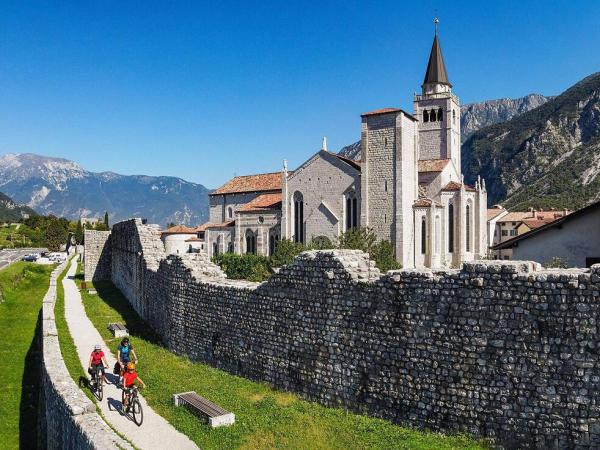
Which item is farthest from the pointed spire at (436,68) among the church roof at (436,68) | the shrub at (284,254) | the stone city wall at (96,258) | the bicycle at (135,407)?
the bicycle at (135,407)

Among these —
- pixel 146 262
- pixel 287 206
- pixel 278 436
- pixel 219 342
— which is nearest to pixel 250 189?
pixel 287 206

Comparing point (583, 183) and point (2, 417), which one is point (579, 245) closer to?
point (2, 417)

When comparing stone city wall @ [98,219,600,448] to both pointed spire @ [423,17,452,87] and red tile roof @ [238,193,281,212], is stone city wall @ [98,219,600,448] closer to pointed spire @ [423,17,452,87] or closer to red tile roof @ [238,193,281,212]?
red tile roof @ [238,193,281,212]

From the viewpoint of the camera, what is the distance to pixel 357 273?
34.8 feet

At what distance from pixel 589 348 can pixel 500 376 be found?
1383mm

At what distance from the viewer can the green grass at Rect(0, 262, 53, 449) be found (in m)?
12.2

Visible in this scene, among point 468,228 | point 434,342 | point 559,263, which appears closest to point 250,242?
point 468,228

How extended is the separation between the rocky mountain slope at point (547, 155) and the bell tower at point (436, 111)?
44.2 m

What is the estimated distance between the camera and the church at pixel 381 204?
136ft

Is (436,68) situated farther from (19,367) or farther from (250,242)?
(19,367)

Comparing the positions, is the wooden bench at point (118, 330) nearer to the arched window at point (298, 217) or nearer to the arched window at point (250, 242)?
the arched window at point (298, 217)

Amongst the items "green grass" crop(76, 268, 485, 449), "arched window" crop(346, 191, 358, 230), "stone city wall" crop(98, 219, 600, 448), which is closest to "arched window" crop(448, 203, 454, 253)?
"arched window" crop(346, 191, 358, 230)

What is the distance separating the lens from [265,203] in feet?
171

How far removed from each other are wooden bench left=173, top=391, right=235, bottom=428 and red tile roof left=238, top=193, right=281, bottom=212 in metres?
39.3
